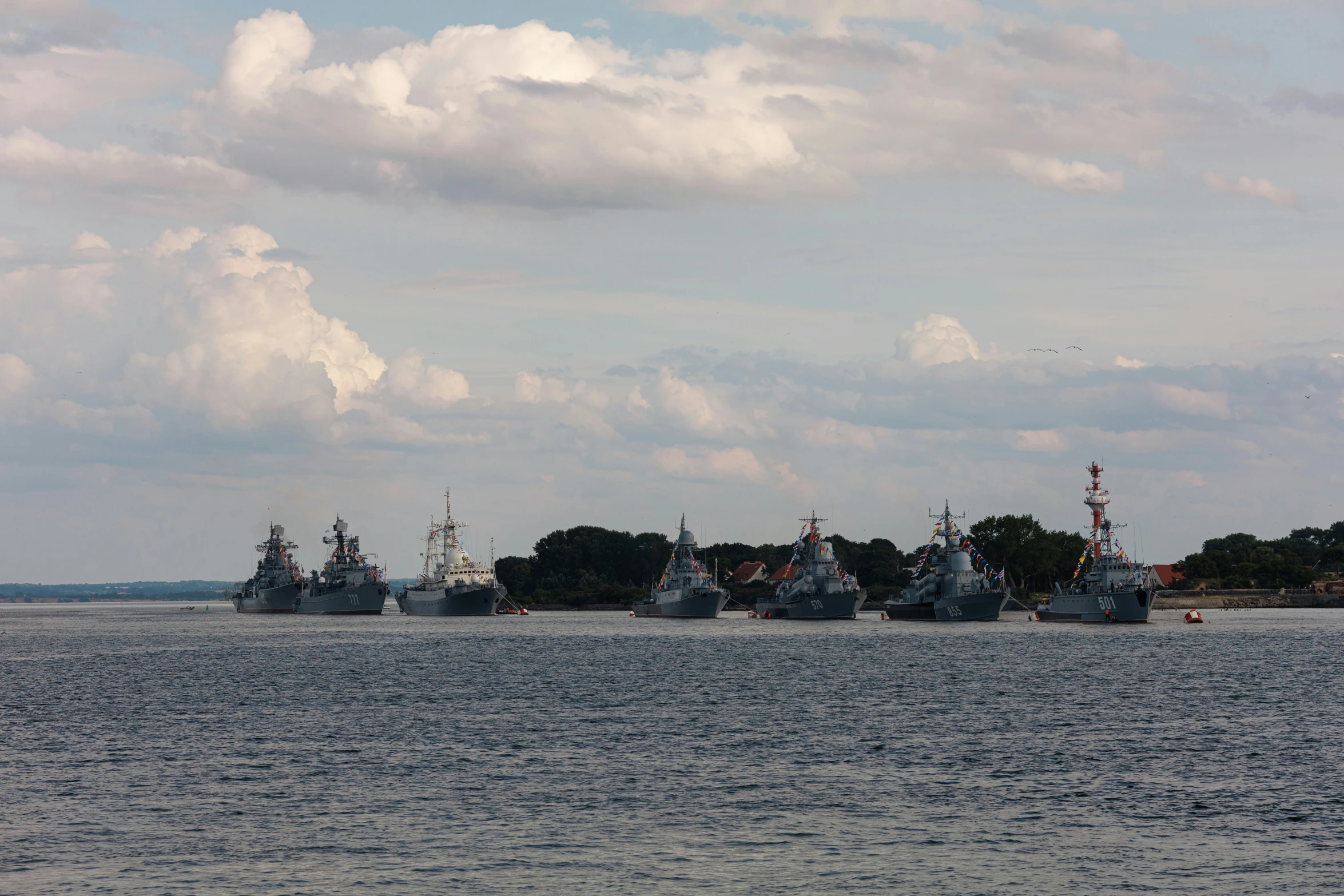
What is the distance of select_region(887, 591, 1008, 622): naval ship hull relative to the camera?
7013 inches

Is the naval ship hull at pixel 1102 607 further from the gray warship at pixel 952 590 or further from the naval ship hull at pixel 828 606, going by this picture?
the naval ship hull at pixel 828 606

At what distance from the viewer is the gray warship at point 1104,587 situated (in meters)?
162

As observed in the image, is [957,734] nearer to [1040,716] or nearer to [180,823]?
[1040,716]

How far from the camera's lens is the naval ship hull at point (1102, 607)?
6432 inches

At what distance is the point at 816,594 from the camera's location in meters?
194

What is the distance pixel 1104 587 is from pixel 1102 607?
117 inches

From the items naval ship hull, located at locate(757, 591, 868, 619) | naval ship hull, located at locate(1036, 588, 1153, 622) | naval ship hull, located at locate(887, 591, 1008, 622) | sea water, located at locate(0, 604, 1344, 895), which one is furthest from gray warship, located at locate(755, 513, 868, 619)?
sea water, located at locate(0, 604, 1344, 895)

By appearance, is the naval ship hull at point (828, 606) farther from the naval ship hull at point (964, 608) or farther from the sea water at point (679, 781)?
the sea water at point (679, 781)

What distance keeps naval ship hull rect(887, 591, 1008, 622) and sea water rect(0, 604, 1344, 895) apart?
8580 centimetres

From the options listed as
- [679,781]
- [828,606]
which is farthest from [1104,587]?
[679,781]

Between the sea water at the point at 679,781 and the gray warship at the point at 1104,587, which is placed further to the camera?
the gray warship at the point at 1104,587

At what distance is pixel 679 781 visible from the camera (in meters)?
42.9

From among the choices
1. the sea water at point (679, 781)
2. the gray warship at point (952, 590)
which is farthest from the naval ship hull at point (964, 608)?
the sea water at point (679, 781)

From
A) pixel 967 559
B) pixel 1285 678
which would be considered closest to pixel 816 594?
pixel 967 559
